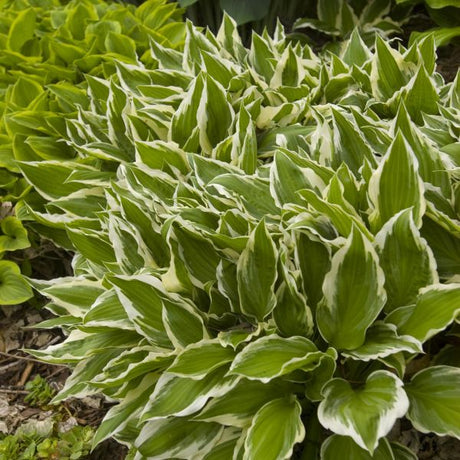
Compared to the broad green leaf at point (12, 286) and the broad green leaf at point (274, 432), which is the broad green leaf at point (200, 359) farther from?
the broad green leaf at point (12, 286)

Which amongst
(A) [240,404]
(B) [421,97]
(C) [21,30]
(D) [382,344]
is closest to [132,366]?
(A) [240,404]

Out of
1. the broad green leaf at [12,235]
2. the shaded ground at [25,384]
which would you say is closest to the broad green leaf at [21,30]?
the broad green leaf at [12,235]

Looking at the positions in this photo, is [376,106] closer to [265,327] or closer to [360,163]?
[360,163]

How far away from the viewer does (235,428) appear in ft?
5.25

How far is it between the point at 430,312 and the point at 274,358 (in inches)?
14.1

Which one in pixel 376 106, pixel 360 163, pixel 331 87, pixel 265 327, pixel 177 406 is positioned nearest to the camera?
pixel 177 406

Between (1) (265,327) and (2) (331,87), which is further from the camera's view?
(2) (331,87)

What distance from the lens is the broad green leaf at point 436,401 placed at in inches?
53.7

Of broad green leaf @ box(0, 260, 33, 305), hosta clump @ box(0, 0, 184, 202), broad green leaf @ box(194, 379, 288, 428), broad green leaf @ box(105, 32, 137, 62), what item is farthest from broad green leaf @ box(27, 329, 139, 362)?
broad green leaf @ box(105, 32, 137, 62)

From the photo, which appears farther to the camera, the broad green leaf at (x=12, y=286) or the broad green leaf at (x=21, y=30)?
the broad green leaf at (x=21, y=30)

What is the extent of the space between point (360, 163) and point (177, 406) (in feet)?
2.79

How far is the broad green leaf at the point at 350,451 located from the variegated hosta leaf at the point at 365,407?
0.41 ft

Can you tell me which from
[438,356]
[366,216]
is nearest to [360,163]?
[366,216]

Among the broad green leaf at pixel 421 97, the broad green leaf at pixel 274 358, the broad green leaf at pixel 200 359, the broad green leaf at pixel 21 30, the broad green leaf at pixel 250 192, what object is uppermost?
the broad green leaf at pixel 21 30
